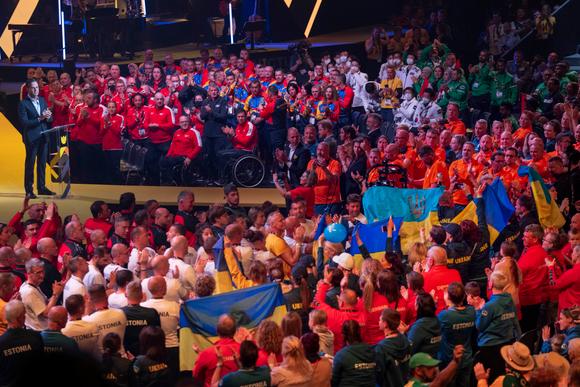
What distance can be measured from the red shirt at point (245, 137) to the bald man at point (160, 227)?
5.11 m

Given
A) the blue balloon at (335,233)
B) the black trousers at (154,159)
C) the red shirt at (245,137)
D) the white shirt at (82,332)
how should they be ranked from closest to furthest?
the white shirt at (82,332), the blue balloon at (335,233), the red shirt at (245,137), the black trousers at (154,159)

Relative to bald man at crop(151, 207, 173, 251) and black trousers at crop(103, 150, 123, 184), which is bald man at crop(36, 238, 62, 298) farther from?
black trousers at crop(103, 150, 123, 184)

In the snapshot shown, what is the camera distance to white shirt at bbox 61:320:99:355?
601 cm

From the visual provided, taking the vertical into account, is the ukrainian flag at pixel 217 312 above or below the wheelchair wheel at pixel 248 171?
below

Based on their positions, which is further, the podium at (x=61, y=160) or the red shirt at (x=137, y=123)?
the red shirt at (x=137, y=123)

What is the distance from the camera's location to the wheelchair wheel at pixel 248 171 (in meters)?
14.7

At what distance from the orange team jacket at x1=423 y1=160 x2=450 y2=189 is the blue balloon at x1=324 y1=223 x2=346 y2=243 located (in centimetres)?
307

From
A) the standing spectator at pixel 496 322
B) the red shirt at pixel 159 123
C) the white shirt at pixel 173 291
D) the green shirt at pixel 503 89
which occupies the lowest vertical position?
the standing spectator at pixel 496 322

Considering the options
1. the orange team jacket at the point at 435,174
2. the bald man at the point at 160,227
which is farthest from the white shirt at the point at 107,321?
the orange team jacket at the point at 435,174

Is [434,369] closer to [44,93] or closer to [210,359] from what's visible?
[210,359]

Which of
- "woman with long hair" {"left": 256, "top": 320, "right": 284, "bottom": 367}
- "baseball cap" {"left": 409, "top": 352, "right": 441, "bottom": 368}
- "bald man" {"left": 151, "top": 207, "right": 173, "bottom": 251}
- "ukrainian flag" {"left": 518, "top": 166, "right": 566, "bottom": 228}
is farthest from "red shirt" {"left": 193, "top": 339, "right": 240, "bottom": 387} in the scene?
"ukrainian flag" {"left": 518, "top": 166, "right": 566, "bottom": 228}

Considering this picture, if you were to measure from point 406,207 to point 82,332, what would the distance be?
193 inches

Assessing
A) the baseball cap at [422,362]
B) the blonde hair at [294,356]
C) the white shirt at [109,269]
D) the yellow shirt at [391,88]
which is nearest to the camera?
the baseball cap at [422,362]

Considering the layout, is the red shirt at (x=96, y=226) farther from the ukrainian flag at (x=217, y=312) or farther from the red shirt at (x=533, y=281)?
the red shirt at (x=533, y=281)
